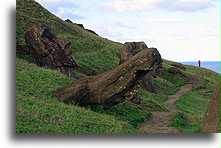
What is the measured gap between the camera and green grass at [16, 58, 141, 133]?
515 inches

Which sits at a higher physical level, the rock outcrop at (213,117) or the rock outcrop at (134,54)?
the rock outcrop at (134,54)

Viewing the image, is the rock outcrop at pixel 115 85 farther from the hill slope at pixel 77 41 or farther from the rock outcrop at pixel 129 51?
the rock outcrop at pixel 129 51

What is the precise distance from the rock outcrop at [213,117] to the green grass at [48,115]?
3819mm

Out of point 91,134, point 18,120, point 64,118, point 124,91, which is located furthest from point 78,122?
point 124,91

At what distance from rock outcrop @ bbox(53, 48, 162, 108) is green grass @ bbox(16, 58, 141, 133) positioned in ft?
4.11

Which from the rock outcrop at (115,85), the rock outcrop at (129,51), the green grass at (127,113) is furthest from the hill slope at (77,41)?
the rock outcrop at (115,85)

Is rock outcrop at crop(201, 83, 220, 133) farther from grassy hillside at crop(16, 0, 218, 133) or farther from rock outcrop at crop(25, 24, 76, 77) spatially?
rock outcrop at crop(25, 24, 76, 77)

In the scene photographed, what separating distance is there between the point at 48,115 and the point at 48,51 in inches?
642

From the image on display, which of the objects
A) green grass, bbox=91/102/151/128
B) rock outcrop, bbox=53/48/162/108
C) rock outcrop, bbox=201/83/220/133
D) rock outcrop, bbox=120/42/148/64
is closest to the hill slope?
rock outcrop, bbox=120/42/148/64

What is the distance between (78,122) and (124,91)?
15.1 ft

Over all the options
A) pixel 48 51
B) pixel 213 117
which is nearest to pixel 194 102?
pixel 48 51

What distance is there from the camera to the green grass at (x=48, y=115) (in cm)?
1307

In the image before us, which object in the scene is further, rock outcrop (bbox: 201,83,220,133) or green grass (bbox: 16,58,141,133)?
green grass (bbox: 16,58,141,133)
